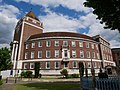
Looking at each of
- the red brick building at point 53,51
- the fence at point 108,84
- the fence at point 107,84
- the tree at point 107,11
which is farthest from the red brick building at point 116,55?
the fence at point 108,84

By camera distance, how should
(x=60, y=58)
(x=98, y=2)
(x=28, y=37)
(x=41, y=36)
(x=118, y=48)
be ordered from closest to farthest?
(x=98, y=2)
(x=60, y=58)
(x=41, y=36)
(x=28, y=37)
(x=118, y=48)

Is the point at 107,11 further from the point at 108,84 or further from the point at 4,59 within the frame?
the point at 4,59

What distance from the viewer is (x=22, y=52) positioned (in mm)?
49750

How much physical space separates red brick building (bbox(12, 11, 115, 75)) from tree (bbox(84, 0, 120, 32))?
32.0 m

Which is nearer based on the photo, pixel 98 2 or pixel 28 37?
pixel 98 2

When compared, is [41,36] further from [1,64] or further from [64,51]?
[1,64]

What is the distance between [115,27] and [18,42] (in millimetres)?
42805

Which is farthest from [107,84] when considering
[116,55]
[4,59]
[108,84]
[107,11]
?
[116,55]

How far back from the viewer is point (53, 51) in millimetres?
45938

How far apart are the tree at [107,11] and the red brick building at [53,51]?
32.0 meters

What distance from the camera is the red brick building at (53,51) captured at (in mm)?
44719

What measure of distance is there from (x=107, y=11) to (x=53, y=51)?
34.8 m

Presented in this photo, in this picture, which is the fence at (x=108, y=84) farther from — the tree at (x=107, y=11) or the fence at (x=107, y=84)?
the tree at (x=107, y=11)

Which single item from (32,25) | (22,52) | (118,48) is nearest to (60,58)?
(22,52)
